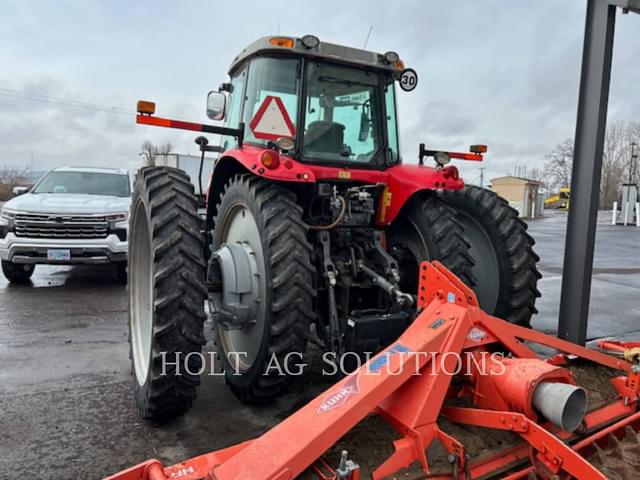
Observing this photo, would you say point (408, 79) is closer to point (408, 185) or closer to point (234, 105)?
point (408, 185)

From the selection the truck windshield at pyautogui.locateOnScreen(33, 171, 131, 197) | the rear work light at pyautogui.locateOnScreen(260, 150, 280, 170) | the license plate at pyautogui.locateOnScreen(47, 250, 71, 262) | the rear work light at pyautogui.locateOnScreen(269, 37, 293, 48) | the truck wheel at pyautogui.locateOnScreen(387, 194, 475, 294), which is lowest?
the license plate at pyautogui.locateOnScreen(47, 250, 71, 262)

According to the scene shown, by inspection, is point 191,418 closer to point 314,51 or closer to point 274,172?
point 274,172

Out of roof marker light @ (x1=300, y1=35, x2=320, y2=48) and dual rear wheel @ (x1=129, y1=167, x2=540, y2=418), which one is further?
roof marker light @ (x1=300, y1=35, x2=320, y2=48)

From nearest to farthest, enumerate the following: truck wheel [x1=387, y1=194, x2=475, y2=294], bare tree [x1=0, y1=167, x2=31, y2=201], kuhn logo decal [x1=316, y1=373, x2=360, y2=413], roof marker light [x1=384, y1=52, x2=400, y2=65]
→ kuhn logo decal [x1=316, y1=373, x2=360, y2=413] < truck wheel [x1=387, y1=194, x2=475, y2=294] < roof marker light [x1=384, y1=52, x2=400, y2=65] < bare tree [x1=0, y1=167, x2=31, y2=201]

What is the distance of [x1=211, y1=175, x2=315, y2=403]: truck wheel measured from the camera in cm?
281

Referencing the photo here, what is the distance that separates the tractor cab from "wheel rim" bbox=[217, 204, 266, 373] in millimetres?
551

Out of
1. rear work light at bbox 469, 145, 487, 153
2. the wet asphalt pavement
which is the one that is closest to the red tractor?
the wet asphalt pavement

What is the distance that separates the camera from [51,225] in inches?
263

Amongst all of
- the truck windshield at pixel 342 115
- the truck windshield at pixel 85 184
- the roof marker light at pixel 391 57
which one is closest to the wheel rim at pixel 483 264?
the truck windshield at pixel 342 115

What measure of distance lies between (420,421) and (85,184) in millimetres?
7565

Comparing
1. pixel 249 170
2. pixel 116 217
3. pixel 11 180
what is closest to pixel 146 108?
pixel 249 170

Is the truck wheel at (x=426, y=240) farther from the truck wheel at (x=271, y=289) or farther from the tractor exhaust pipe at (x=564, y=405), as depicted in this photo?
the tractor exhaust pipe at (x=564, y=405)

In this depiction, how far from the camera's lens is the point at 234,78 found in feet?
14.2

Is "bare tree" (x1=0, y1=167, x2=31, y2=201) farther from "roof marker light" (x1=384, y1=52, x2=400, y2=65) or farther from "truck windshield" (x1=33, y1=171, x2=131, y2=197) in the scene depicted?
"roof marker light" (x1=384, y1=52, x2=400, y2=65)
